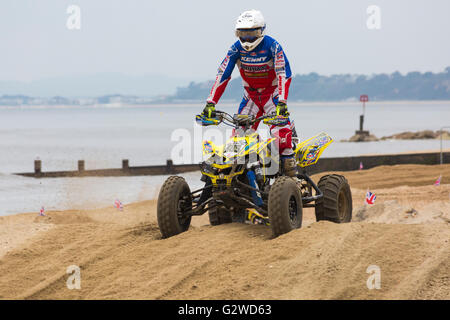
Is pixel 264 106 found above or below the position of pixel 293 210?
above

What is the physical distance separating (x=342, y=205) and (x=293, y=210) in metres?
1.89

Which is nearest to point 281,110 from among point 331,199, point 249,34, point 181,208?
point 249,34

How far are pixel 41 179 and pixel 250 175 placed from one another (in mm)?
19853

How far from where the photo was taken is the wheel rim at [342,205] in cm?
1021

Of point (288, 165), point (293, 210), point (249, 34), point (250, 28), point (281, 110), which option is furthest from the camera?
point (288, 165)

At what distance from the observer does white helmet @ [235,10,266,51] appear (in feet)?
29.9

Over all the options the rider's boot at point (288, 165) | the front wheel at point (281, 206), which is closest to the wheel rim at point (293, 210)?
the front wheel at point (281, 206)

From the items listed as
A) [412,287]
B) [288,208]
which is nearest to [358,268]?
[412,287]

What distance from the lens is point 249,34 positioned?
30.2 ft

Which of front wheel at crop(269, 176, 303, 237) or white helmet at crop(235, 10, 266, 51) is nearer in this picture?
front wheel at crop(269, 176, 303, 237)

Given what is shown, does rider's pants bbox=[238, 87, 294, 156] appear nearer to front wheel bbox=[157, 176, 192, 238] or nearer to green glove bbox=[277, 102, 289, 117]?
green glove bbox=[277, 102, 289, 117]

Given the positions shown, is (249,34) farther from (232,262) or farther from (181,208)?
(232,262)

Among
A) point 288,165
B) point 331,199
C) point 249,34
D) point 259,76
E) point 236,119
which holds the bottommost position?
point 331,199

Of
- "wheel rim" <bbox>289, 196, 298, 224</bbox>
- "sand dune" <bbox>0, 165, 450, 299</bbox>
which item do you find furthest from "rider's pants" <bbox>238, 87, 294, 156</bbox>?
"sand dune" <bbox>0, 165, 450, 299</bbox>
